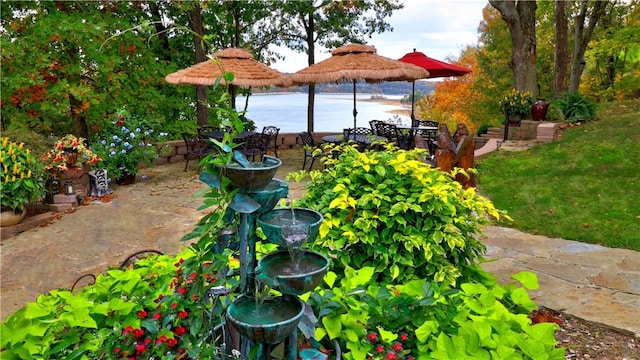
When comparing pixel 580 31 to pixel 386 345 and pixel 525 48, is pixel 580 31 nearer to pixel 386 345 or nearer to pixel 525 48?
pixel 525 48

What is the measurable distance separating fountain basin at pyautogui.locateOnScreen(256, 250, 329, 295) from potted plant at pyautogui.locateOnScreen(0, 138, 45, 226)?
562cm

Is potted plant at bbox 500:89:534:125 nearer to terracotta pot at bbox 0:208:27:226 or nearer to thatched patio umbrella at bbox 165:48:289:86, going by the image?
thatched patio umbrella at bbox 165:48:289:86

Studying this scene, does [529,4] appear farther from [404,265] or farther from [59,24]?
[404,265]

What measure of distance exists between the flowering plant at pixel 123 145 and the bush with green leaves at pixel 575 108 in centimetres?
1073

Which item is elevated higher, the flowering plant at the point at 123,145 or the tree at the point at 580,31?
the tree at the point at 580,31

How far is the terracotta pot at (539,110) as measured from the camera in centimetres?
1199

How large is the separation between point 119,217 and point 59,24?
4062mm

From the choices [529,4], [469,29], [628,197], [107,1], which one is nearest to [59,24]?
[107,1]

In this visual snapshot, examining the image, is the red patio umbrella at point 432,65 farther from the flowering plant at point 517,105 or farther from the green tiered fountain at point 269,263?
the green tiered fountain at point 269,263

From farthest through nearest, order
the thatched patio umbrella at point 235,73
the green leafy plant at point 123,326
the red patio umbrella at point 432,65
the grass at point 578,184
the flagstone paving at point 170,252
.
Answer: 1. the red patio umbrella at point 432,65
2. the thatched patio umbrella at point 235,73
3. the grass at point 578,184
4. the flagstone paving at point 170,252
5. the green leafy plant at point 123,326

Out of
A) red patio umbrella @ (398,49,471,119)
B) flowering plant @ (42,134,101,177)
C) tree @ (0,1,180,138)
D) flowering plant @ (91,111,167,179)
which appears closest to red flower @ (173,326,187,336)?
flowering plant @ (42,134,101,177)

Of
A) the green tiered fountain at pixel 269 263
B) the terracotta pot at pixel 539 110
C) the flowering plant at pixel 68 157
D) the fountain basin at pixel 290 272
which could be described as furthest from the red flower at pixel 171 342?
the terracotta pot at pixel 539 110

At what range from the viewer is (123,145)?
8148 millimetres

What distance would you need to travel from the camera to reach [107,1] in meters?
9.16
